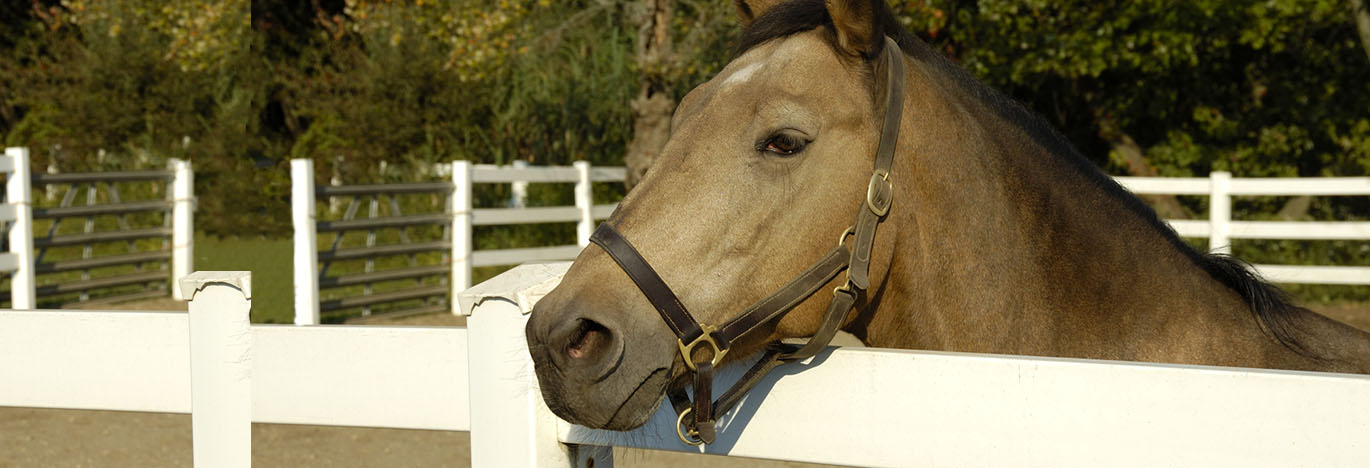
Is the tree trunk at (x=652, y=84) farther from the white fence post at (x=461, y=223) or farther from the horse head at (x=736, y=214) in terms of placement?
the horse head at (x=736, y=214)

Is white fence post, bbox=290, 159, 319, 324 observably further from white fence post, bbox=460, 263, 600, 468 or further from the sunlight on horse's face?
white fence post, bbox=460, 263, 600, 468

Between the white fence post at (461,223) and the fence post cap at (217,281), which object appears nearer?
the fence post cap at (217,281)

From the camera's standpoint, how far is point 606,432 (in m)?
2.19

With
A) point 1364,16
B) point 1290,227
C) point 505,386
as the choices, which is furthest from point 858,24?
point 1364,16

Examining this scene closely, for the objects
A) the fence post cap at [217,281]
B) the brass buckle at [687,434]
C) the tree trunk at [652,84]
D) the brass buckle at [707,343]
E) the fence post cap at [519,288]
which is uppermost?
the tree trunk at [652,84]

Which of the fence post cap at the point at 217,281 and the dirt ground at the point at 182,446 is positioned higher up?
the fence post cap at the point at 217,281

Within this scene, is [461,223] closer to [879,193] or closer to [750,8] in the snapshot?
[750,8]

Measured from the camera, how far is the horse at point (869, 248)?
6.85 ft

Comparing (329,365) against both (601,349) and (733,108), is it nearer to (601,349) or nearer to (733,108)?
(601,349)

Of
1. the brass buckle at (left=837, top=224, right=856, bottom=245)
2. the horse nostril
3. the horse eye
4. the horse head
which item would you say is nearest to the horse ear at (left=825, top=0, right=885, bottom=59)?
the horse head

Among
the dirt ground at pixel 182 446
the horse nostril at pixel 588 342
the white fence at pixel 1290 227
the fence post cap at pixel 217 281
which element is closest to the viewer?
the horse nostril at pixel 588 342

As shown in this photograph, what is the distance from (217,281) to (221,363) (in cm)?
16

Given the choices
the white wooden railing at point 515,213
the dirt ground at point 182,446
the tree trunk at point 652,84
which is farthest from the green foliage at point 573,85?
the dirt ground at point 182,446

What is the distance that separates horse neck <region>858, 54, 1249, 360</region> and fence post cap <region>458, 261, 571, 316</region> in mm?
735
